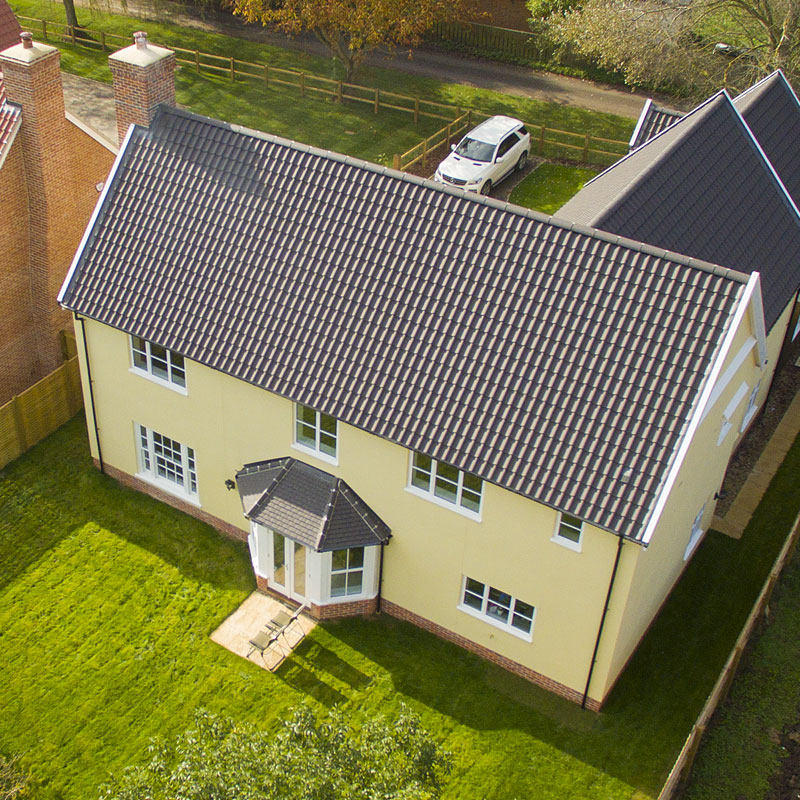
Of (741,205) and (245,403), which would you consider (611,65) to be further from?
(245,403)

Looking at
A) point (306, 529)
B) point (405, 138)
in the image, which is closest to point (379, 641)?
point (306, 529)

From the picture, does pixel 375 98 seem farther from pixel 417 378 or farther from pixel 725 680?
pixel 725 680

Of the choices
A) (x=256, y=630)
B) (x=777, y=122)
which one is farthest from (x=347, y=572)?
(x=777, y=122)

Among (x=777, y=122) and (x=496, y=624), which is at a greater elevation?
(x=777, y=122)

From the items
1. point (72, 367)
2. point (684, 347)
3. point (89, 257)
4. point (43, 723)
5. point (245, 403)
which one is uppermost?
point (684, 347)

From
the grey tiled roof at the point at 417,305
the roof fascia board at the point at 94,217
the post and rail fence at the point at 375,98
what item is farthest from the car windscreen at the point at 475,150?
the roof fascia board at the point at 94,217

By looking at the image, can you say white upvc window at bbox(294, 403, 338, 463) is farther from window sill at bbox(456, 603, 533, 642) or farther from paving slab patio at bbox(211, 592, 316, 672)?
window sill at bbox(456, 603, 533, 642)
